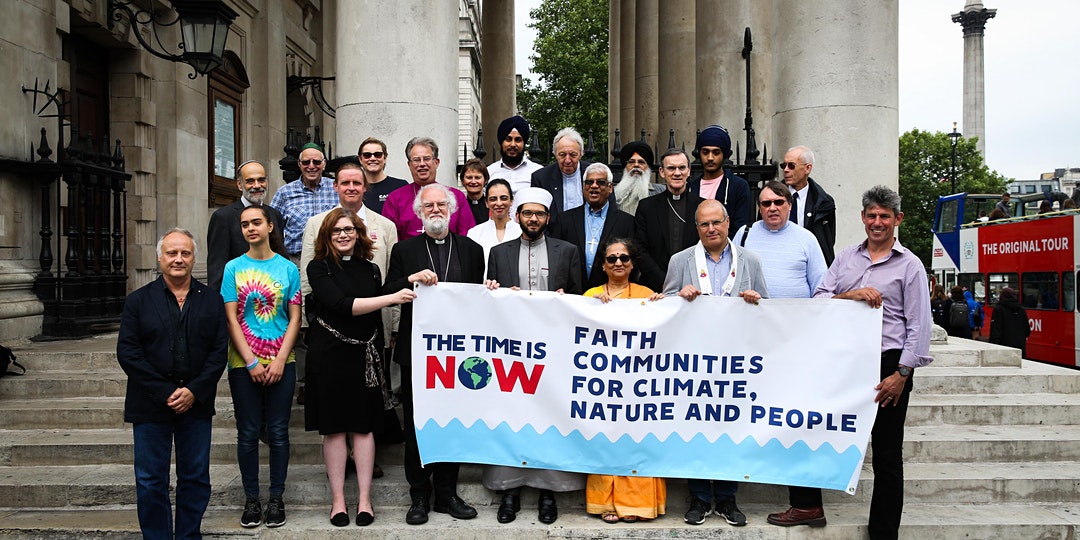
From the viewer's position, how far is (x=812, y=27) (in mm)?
8328

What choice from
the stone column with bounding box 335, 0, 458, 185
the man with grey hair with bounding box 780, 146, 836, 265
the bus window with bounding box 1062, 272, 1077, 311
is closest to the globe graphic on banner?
the stone column with bounding box 335, 0, 458, 185

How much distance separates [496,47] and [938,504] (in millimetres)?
18420

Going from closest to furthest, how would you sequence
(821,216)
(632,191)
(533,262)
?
(533,262) → (821,216) → (632,191)

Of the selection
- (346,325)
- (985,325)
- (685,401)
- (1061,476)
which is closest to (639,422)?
(685,401)

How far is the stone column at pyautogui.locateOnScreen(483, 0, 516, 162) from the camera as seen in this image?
22250 mm

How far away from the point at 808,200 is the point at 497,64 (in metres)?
16.6

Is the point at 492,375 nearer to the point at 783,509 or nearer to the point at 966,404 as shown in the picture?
the point at 783,509

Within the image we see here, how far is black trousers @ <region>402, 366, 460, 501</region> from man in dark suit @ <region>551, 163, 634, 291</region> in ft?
5.23

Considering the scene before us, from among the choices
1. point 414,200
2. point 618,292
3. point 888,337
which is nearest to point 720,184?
point 618,292

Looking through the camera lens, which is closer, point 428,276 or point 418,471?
point 428,276

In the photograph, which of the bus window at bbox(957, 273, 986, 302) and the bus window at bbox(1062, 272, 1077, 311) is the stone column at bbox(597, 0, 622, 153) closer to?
the bus window at bbox(957, 273, 986, 302)

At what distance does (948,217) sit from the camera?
29266mm

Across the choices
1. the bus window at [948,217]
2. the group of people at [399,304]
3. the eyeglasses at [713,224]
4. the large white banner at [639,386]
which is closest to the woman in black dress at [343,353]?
the group of people at [399,304]

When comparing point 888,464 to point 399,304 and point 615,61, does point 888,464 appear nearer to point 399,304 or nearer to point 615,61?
point 399,304
